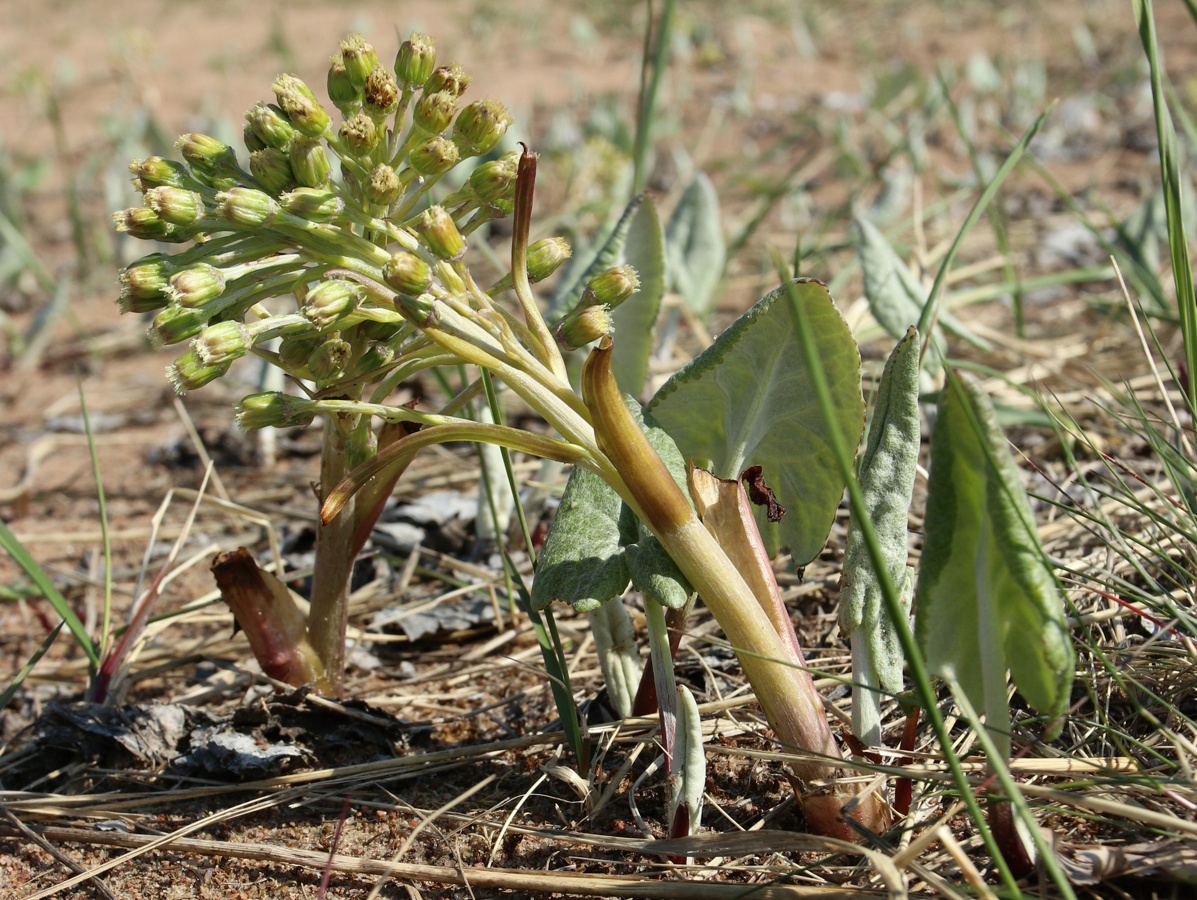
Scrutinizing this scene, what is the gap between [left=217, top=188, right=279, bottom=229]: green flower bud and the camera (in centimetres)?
123

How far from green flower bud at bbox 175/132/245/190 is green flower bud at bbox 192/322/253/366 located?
20 cm

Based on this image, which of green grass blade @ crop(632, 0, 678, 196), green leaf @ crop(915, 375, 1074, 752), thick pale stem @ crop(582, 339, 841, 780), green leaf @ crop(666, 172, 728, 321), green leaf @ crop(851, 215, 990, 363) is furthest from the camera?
green leaf @ crop(666, 172, 728, 321)

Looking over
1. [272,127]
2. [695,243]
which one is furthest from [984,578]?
[695,243]

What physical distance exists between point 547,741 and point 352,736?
34cm

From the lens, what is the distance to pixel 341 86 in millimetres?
1350

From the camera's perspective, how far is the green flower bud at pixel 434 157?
1327 millimetres

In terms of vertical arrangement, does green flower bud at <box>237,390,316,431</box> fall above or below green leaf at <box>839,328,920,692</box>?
above

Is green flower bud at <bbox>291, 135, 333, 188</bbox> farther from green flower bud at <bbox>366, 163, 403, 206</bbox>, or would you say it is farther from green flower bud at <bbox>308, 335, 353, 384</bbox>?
green flower bud at <bbox>308, 335, 353, 384</bbox>

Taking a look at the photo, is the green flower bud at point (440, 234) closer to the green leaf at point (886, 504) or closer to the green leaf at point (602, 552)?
the green leaf at point (602, 552)

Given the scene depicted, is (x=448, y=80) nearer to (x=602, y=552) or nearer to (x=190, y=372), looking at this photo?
(x=190, y=372)

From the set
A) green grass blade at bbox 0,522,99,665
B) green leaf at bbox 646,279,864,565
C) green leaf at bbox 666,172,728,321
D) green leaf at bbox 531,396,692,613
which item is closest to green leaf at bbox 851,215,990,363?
green leaf at bbox 666,172,728,321

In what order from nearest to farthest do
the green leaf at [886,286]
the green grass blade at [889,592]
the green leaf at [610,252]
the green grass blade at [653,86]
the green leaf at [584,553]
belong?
the green grass blade at [889,592] → the green leaf at [584,553] → the green leaf at [610,252] → the green leaf at [886,286] → the green grass blade at [653,86]

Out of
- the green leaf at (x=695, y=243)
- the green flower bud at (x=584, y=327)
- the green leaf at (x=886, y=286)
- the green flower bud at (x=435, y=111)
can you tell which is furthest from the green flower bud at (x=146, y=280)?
the green leaf at (x=695, y=243)

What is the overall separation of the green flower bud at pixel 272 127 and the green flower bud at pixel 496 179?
24cm
